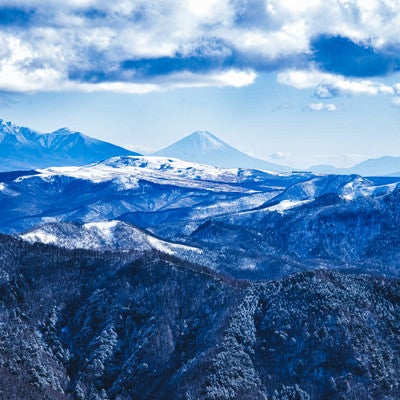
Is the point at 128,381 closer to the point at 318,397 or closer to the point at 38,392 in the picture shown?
the point at 38,392

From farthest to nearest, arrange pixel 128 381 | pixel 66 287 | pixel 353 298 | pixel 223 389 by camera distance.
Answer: pixel 66 287
pixel 353 298
pixel 128 381
pixel 223 389

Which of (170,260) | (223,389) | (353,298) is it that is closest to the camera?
(223,389)

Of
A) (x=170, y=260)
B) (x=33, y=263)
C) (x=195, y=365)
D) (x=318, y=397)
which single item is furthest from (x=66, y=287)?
(x=318, y=397)

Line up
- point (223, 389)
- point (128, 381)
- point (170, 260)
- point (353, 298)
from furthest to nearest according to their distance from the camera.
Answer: point (170, 260) < point (353, 298) < point (128, 381) < point (223, 389)

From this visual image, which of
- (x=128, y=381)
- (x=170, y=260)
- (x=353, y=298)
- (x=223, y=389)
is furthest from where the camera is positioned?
(x=170, y=260)

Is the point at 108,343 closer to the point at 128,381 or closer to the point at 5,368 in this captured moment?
the point at 128,381

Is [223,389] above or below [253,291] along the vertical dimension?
below

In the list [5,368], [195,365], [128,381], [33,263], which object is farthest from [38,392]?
[33,263]

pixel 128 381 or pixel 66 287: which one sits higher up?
pixel 66 287

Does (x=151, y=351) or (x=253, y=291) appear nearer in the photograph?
(x=151, y=351)
